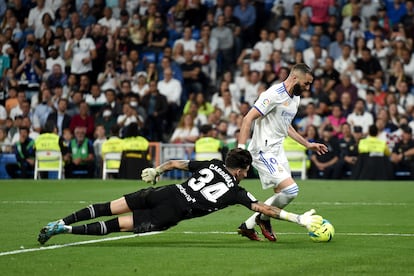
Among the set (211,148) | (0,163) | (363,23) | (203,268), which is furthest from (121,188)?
(203,268)

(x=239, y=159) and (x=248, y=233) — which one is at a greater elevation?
(x=239, y=159)

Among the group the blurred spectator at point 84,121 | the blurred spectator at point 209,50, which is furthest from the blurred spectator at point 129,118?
the blurred spectator at point 209,50

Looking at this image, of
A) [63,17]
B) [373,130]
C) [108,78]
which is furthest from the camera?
[63,17]

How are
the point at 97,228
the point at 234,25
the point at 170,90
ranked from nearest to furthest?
the point at 97,228 → the point at 170,90 → the point at 234,25

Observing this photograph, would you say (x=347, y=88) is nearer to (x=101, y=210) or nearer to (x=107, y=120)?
(x=107, y=120)

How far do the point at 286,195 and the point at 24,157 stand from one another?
16530mm

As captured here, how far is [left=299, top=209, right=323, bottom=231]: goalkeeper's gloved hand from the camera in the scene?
11555 mm

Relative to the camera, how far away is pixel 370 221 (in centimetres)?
1566

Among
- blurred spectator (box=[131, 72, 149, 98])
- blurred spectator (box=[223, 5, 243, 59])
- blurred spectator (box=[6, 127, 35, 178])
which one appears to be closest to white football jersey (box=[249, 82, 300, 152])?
blurred spectator (box=[6, 127, 35, 178])

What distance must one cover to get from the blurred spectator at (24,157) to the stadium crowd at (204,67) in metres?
0.17

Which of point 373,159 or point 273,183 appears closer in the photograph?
point 273,183

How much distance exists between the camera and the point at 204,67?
30.5 m

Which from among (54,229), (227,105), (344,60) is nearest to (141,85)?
(227,105)

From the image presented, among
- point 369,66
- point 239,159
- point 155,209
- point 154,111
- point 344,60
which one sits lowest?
point 155,209
